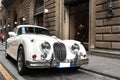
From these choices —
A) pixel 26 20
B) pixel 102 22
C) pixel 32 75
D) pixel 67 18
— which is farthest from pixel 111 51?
pixel 26 20

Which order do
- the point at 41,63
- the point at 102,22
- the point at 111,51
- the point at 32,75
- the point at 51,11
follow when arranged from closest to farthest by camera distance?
the point at 41,63 → the point at 32,75 → the point at 111,51 → the point at 102,22 → the point at 51,11

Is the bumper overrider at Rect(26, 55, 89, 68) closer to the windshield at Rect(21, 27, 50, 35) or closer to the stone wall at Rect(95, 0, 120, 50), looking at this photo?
the windshield at Rect(21, 27, 50, 35)

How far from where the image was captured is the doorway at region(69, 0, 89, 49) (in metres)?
15.9

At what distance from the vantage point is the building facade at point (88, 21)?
12.3m

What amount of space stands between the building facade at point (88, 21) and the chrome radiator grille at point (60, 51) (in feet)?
15.7

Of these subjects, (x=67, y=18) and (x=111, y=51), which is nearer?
(x=111, y=51)

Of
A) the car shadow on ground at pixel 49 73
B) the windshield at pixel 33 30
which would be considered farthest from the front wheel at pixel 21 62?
the windshield at pixel 33 30

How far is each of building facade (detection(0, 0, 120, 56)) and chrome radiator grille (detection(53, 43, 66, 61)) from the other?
4794 mm

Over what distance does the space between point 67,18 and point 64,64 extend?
11.4 meters

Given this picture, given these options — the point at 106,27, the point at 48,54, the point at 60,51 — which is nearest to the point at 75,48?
the point at 60,51

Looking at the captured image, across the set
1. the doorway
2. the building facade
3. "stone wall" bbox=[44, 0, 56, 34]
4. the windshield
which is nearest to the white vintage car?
the windshield

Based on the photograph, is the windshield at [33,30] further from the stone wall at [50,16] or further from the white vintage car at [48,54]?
the stone wall at [50,16]

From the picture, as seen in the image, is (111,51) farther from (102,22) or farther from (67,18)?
(67,18)

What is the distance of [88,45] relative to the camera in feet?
48.7
